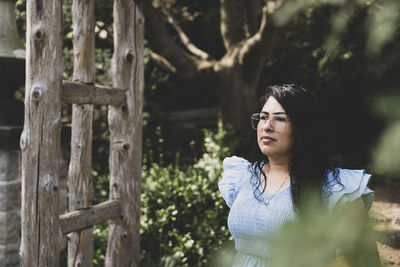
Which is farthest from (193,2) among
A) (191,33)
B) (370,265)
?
(370,265)

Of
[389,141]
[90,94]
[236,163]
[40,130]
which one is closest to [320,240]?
[389,141]

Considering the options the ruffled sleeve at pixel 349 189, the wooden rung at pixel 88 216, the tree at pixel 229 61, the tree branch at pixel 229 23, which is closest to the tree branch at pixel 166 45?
the tree at pixel 229 61

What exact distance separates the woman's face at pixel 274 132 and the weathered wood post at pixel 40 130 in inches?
47.8

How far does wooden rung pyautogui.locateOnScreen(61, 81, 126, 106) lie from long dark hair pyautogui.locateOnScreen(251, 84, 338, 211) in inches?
49.7

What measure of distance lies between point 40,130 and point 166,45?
3.45m

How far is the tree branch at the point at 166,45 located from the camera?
5.59m

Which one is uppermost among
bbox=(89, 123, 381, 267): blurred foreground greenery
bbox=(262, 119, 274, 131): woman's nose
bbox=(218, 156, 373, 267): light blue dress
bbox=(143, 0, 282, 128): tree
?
bbox=(143, 0, 282, 128): tree

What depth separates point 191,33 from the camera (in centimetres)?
814

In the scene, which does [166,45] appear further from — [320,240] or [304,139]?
[320,240]

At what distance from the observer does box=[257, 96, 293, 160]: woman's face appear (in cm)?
194

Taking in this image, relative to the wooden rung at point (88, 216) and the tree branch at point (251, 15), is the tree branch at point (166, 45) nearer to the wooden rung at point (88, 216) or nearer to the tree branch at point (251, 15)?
the tree branch at point (251, 15)

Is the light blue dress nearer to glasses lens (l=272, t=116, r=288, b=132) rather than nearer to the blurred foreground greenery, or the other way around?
glasses lens (l=272, t=116, r=288, b=132)

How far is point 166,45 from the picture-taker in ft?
18.7

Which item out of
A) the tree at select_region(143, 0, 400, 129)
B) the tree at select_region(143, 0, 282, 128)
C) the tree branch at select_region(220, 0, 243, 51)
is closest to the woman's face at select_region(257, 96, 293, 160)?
the tree at select_region(143, 0, 400, 129)
